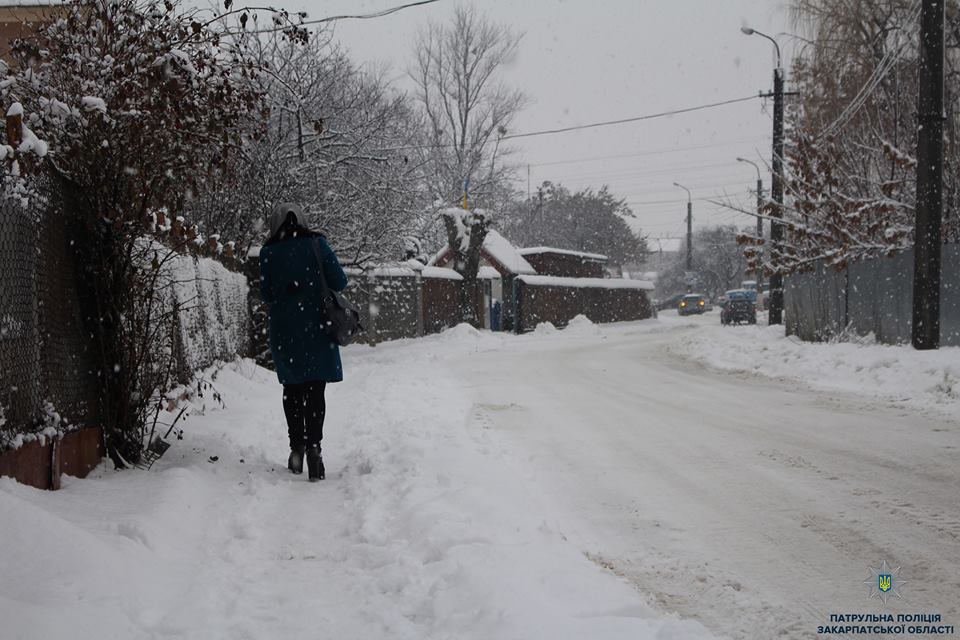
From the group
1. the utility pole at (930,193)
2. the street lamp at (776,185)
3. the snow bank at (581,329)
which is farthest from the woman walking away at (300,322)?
the snow bank at (581,329)

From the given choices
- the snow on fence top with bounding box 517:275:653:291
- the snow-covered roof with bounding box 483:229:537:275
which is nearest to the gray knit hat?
the snow on fence top with bounding box 517:275:653:291

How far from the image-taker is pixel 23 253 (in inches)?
157

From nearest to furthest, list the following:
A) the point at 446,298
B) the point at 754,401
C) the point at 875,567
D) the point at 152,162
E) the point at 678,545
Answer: the point at 875,567, the point at 678,545, the point at 152,162, the point at 754,401, the point at 446,298

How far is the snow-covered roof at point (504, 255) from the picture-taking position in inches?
1355

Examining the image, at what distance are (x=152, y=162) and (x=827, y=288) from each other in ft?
50.6

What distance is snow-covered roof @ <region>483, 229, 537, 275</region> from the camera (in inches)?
1355

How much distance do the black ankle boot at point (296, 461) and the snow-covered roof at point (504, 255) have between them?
28.5m

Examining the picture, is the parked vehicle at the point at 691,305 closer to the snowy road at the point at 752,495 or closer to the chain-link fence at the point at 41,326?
the snowy road at the point at 752,495

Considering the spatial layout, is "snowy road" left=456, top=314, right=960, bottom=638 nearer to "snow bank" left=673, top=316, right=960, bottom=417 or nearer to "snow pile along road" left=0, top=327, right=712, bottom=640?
"snow pile along road" left=0, top=327, right=712, bottom=640

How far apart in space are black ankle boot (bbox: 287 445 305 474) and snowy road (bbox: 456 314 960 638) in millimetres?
1623

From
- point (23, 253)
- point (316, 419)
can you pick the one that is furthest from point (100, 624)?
point (316, 419)

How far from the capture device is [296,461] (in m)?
5.23

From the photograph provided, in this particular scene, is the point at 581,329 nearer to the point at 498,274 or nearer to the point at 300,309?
the point at 498,274

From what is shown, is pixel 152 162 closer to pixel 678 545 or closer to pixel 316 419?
pixel 316 419
